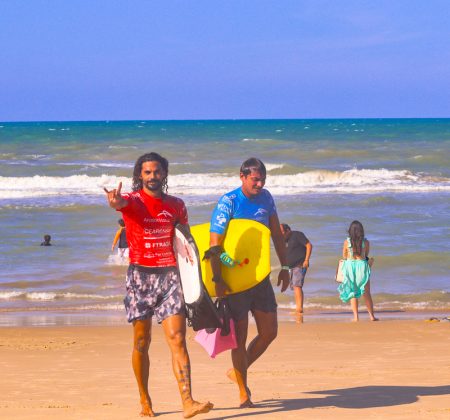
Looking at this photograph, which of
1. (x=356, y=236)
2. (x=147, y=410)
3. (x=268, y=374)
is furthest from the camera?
(x=356, y=236)

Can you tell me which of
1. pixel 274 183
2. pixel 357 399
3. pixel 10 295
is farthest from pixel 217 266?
Answer: pixel 274 183

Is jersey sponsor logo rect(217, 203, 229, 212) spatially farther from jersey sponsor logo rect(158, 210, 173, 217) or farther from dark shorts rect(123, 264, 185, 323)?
dark shorts rect(123, 264, 185, 323)

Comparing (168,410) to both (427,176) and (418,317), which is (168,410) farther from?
(427,176)

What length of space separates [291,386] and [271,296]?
3.72 feet

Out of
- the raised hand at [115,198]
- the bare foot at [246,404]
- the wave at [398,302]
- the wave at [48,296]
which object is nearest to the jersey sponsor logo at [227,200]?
the raised hand at [115,198]

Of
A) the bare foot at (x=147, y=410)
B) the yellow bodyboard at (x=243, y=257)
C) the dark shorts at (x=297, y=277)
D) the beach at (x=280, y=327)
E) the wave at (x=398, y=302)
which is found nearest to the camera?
the bare foot at (x=147, y=410)

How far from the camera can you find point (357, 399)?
6.45 meters

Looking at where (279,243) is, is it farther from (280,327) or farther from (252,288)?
(280,327)

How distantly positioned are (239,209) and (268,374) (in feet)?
6.65

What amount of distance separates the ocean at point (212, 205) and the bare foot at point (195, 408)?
6.09 meters

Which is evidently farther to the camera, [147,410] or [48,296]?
[48,296]

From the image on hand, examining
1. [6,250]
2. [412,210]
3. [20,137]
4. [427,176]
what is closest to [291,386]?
[6,250]

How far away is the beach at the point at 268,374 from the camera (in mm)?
6164

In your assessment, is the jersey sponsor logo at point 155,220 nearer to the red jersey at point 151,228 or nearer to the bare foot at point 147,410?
the red jersey at point 151,228
